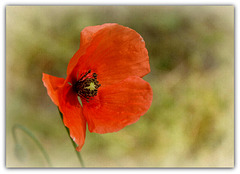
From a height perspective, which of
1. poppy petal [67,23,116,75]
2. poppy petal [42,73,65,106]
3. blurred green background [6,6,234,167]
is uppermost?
poppy petal [67,23,116,75]

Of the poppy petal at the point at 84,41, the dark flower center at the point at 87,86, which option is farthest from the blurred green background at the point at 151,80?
the poppy petal at the point at 84,41

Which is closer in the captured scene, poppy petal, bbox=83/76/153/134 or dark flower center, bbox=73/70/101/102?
poppy petal, bbox=83/76/153/134

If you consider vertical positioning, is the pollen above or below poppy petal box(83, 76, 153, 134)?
above

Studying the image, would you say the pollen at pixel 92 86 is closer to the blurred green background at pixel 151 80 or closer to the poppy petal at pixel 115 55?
the poppy petal at pixel 115 55

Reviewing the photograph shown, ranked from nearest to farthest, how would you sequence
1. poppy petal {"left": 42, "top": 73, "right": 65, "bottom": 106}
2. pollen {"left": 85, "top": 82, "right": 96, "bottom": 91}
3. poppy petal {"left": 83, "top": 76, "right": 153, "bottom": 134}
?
poppy petal {"left": 42, "top": 73, "right": 65, "bottom": 106}
poppy petal {"left": 83, "top": 76, "right": 153, "bottom": 134}
pollen {"left": 85, "top": 82, "right": 96, "bottom": 91}

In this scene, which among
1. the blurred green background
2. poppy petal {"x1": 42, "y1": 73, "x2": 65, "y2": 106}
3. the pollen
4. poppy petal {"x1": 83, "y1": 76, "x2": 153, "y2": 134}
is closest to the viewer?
poppy petal {"x1": 42, "y1": 73, "x2": 65, "y2": 106}

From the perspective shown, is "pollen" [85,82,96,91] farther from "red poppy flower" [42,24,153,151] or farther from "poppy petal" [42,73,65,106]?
"poppy petal" [42,73,65,106]

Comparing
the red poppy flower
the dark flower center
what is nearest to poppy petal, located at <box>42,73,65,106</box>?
the red poppy flower
